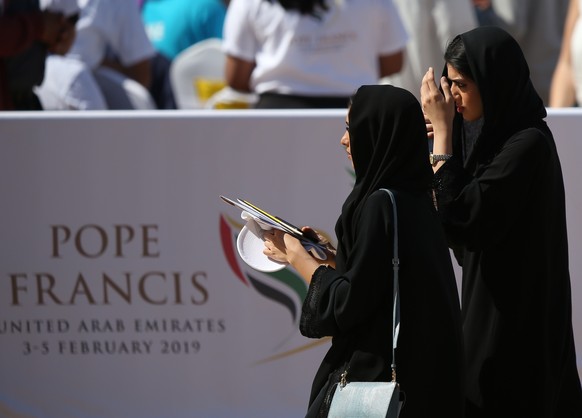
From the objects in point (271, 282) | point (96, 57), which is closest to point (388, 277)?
point (271, 282)

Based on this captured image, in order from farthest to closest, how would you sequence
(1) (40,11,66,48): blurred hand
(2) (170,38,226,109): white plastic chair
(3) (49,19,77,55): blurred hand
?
1. (2) (170,38,226,109): white plastic chair
2. (3) (49,19,77,55): blurred hand
3. (1) (40,11,66,48): blurred hand

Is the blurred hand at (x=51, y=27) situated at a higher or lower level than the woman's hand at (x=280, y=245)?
higher

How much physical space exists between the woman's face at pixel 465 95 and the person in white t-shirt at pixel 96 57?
3688mm

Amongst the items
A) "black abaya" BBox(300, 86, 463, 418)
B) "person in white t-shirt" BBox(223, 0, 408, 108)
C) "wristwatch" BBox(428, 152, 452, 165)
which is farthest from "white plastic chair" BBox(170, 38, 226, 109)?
"black abaya" BBox(300, 86, 463, 418)

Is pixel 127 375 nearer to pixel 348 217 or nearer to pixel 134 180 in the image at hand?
pixel 134 180

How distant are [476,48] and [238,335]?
2.27 metres

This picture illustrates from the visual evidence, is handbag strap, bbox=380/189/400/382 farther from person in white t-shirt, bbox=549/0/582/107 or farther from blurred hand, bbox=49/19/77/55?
blurred hand, bbox=49/19/77/55

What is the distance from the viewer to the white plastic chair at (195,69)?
861 cm

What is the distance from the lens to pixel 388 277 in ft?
11.5

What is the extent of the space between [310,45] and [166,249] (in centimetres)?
173

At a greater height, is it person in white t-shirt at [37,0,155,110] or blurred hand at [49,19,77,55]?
blurred hand at [49,19,77,55]

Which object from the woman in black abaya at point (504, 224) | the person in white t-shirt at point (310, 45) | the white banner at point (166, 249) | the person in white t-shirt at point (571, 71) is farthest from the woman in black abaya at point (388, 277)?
the person in white t-shirt at point (571, 71)

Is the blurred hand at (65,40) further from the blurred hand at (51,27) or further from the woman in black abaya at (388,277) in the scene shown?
the woman in black abaya at (388,277)

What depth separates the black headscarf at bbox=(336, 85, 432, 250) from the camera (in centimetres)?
348
